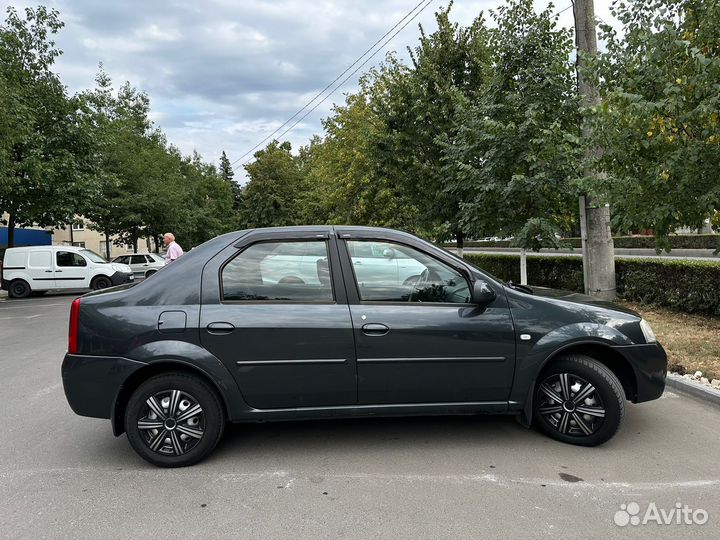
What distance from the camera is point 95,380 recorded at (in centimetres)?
359

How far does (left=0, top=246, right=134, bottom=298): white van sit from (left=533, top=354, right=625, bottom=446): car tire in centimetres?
1656

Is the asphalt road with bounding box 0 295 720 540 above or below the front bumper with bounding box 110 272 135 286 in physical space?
below

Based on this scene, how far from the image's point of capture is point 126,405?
3.72 metres

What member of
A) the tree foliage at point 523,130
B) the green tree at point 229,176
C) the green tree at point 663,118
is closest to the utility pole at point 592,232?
the tree foliage at point 523,130

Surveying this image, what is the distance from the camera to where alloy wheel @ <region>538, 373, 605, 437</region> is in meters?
3.83

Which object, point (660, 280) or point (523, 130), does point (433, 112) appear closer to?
point (523, 130)

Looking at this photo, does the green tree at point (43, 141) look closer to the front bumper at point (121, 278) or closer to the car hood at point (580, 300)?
the front bumper at point (121, 278)

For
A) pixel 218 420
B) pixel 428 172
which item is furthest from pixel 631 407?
pixel 428 172

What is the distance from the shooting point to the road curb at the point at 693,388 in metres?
4.89

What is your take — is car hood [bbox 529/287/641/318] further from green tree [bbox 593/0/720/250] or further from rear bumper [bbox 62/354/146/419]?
rear bumper [bbox 62/354/146/419]

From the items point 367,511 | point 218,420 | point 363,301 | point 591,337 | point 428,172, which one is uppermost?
point 428,172

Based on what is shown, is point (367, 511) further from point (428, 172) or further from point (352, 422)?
point (428, 172)

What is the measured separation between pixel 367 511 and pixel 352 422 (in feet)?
4.74

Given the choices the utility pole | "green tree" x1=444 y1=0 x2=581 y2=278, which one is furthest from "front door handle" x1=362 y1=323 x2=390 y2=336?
the utility pole
